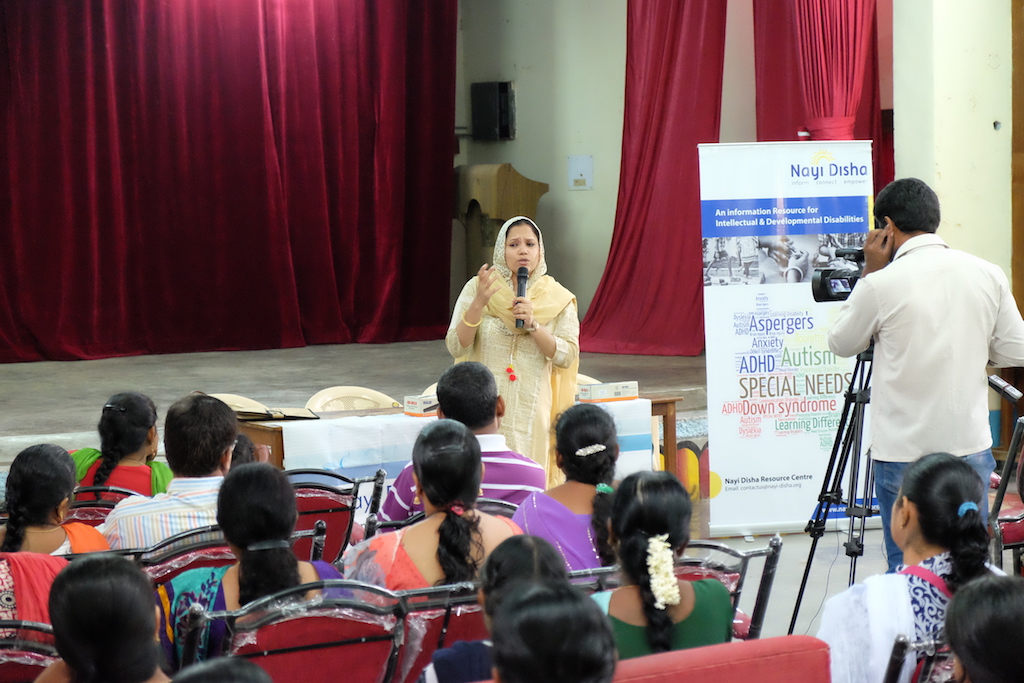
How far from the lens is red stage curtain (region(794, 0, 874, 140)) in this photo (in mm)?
5770

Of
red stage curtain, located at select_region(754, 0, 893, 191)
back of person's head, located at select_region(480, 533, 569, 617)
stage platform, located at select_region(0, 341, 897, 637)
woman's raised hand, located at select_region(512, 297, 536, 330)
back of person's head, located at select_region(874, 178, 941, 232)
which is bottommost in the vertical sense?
stage platform, located at select_region(0, 341, 897, 637)

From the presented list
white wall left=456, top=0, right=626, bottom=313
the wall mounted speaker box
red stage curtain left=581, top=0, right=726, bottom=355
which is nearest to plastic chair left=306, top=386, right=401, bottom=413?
red stage curtain left=581, top=0, right=726, bottom=355

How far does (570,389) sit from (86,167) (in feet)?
18.9

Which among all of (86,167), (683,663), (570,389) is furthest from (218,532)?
(86,167)

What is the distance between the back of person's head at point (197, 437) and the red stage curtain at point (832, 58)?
4.37 meters

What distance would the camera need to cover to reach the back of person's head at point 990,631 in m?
1.35

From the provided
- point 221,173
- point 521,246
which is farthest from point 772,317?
point 221,173

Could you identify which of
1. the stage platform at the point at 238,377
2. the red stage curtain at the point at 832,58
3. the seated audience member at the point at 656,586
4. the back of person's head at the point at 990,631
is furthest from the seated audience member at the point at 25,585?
the red stage curtain at the point at 832,58

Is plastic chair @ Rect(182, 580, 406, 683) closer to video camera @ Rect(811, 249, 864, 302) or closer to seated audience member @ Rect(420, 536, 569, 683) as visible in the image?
seated audience member @ Rect(420, 536, 569, 683)

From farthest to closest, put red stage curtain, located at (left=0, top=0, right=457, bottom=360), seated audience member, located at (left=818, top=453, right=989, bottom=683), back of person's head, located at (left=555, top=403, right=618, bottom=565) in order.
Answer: red stage curtain, located at (left=0, top=0, right=457, bottom=360) → back of person's head, located at (left=555, top=403, right=618, bottom=565) → seated audience member, located at (left=818, top=453, right=989, bottom=683)

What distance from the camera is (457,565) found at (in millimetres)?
1914

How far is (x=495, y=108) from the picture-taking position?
945cm

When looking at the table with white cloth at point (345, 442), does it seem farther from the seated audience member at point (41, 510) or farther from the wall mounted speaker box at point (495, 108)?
the wall mounted speaker box at point (495, 108)

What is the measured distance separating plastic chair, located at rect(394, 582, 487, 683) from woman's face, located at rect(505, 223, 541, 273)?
187 cm
